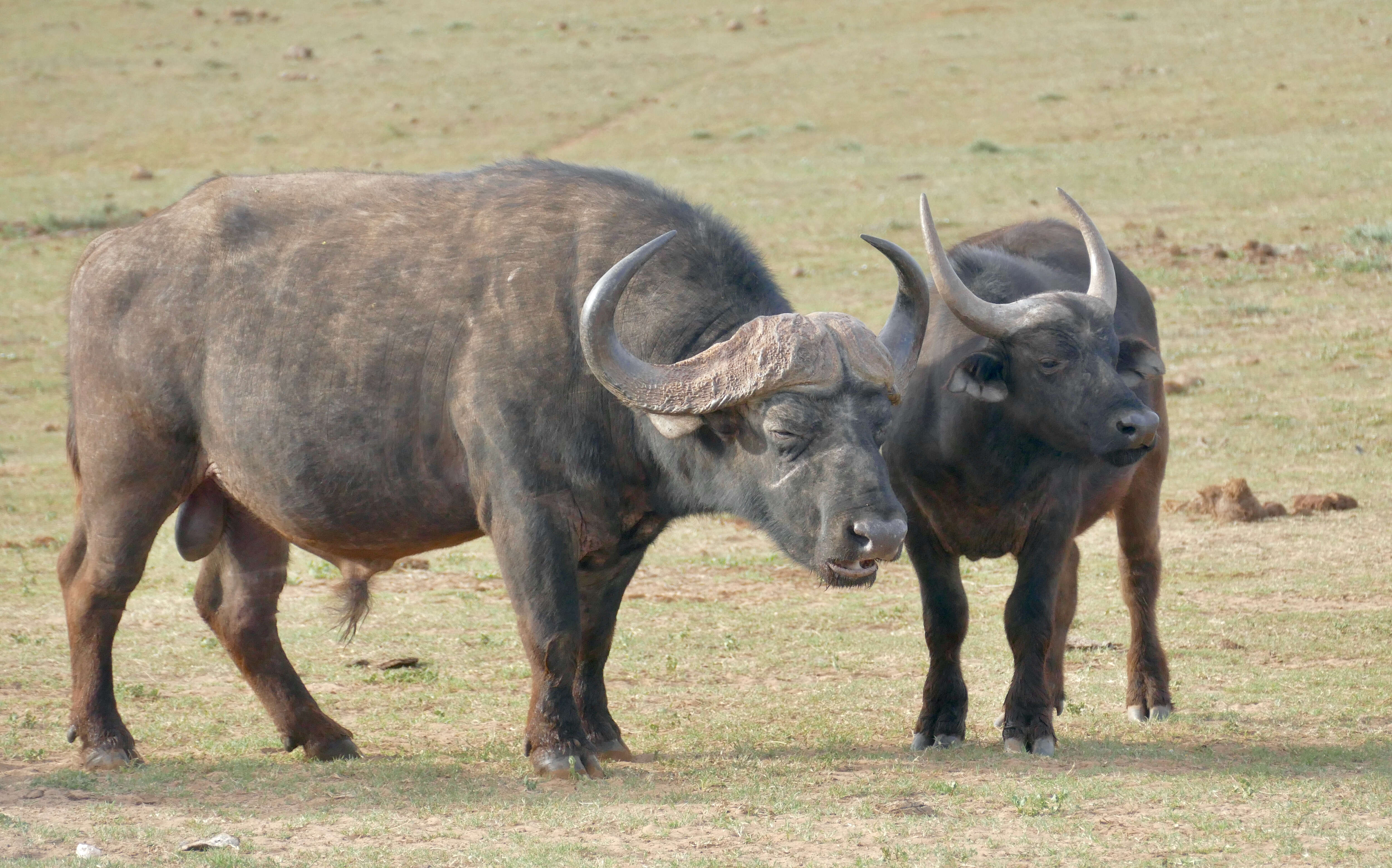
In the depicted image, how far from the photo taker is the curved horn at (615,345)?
6281 mm

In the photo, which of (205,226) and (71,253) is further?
(71,253)

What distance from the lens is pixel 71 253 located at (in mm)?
21734

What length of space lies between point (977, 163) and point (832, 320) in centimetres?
2002

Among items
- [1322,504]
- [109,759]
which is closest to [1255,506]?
[1322,504]

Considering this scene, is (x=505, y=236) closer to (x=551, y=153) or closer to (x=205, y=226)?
Result: (x=205, y=226)

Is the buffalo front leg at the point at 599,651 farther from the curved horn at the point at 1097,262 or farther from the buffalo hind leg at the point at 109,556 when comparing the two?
the curved horn at the point at 1097,262

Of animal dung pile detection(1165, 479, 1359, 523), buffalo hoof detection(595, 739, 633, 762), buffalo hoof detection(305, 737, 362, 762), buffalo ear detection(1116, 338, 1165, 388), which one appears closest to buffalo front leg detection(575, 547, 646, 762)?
buffalo hoof detection(595, 739, 633, 762)

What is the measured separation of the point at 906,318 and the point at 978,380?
587 millimetres

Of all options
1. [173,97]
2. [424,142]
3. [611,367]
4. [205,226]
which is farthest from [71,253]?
[611,367]

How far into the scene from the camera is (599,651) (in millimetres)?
7293

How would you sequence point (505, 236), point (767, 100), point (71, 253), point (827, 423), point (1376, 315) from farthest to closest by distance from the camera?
point (767, 100)
point (71, 253)
point (1376, 315)
point (505, 236)
point (827, 423)

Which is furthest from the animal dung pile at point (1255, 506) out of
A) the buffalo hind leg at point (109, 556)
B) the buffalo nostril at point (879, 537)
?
the buffalo hind leg at point (109, 556)

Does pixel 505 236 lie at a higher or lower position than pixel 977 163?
higher

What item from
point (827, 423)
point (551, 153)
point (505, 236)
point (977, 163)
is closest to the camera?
point (827, 423)
